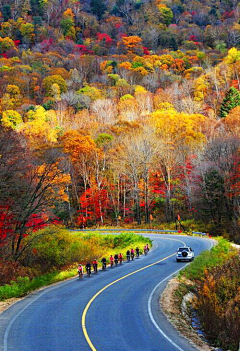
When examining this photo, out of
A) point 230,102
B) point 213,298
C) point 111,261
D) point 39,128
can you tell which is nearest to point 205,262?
point 111,261

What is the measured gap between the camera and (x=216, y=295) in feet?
57.9

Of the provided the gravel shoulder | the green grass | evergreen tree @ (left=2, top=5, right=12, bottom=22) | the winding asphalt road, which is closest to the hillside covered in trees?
the winding asphalt road

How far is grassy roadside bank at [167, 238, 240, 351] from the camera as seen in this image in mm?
13477

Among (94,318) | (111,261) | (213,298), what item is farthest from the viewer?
(111,261)

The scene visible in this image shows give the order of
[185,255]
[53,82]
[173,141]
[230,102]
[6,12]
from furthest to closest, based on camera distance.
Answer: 1. [6,12]
2. [53,82]
3. [230,102]
4. [173,141]
5. [185,255]

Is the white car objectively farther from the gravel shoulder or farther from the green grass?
the gravel shoulder

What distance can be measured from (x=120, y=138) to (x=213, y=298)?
151 ft

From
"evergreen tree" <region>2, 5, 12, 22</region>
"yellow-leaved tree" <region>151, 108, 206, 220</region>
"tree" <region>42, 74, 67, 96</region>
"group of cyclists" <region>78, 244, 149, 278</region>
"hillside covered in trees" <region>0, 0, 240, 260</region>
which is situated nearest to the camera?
"group of cyclists" <region>78, 244, 149, 278</region>

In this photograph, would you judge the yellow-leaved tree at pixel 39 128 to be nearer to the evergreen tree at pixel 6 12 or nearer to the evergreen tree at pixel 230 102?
the evergreen tree at pixel 230 102

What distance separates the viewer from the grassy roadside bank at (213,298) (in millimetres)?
13477

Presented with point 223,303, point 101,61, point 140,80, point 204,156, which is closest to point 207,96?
point 140,80

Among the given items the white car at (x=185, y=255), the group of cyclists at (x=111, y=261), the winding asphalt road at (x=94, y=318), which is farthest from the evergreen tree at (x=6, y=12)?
the winding asphalt road at (x=94, y=318)

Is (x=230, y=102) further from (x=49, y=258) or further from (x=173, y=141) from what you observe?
(x=49, y=258)

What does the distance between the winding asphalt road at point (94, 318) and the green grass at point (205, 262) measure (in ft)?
5.19
